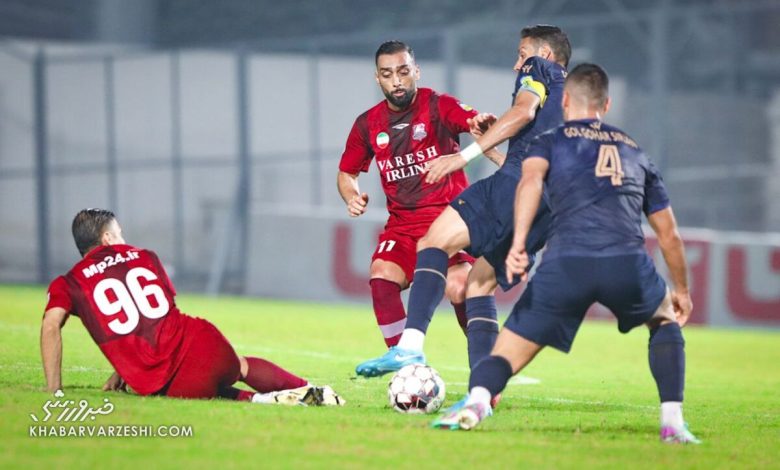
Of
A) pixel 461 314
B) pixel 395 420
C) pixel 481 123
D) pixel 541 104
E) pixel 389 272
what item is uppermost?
pixel 541 104

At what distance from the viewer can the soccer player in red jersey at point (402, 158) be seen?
8.43 m

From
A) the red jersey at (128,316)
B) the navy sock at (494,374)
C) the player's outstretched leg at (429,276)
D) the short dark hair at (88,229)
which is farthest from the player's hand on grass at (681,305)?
the short dark hair at (88,229)

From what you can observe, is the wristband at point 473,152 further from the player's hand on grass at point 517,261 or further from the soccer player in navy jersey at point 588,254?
the player's hand on grass at point 517,261

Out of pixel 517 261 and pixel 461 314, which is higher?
pixel 517 261

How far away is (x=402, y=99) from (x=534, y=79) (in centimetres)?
113

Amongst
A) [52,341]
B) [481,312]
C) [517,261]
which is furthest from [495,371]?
[52,341]

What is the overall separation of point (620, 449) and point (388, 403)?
1.92 metres

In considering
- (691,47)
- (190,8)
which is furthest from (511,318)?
(190,8)

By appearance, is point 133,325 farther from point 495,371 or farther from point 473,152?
point 473,152

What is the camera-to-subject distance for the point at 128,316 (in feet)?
23.4

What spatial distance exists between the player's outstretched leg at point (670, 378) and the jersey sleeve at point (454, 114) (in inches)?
95.6

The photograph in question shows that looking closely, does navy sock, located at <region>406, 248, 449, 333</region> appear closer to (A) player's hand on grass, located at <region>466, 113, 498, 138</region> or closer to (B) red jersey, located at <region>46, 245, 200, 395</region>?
(A) player's hand on grass, located at <region>466, 113, 498, 138</region>

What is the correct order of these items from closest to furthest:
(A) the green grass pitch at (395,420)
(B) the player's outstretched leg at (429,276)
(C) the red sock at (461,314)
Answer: (A) the green grass pitch at (395,420) < (B) the player's outstretched leg at (429,276) < (C) the red sock at (461,314)

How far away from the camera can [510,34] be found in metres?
21.9
